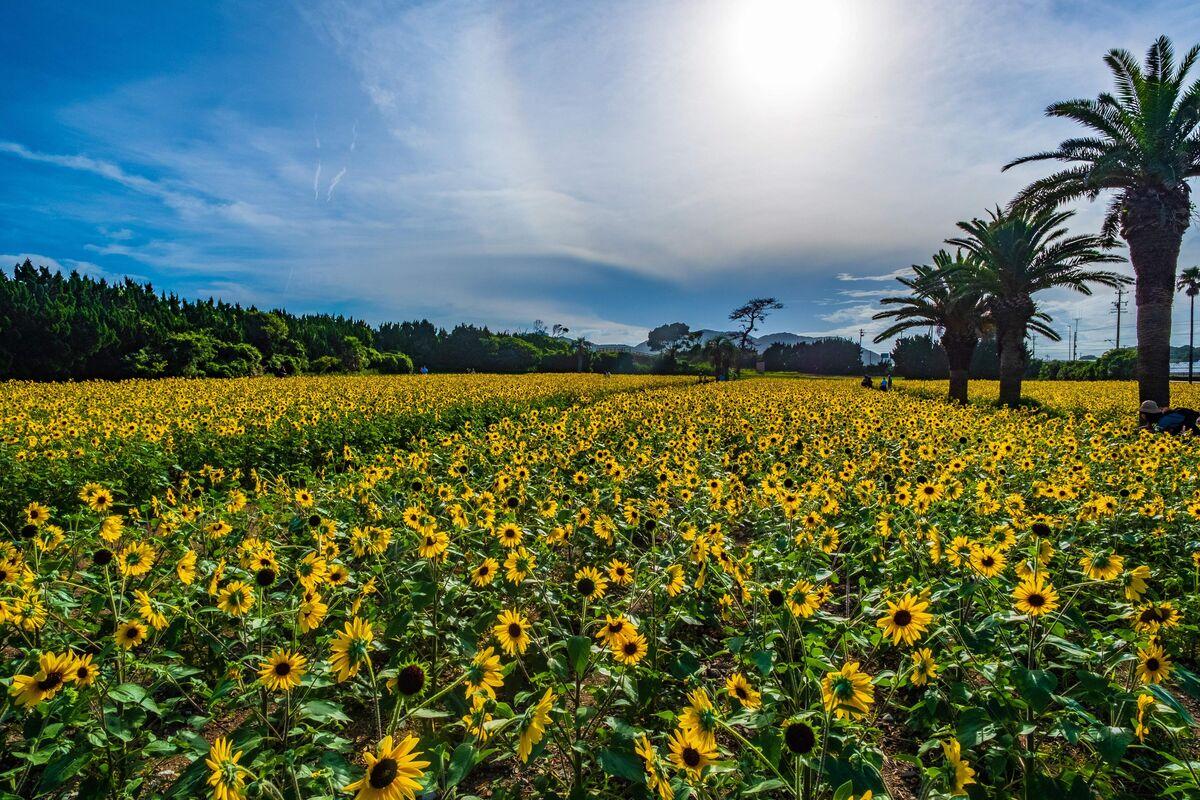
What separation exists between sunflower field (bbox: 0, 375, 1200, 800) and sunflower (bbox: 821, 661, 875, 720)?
1 cm

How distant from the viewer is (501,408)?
55.0 feet

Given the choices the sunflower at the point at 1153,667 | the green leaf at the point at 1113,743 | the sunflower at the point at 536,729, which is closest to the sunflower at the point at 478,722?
the sunflower at the point at 536,729

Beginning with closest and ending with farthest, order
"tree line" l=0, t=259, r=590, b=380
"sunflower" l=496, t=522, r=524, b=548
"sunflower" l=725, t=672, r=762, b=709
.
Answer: "sunflower" l=725, t=672, r=762, b=709 < "sunflower" l=496, t=522, r=524, b=548 < "tree line" l=0, t=259, r=590, b=380

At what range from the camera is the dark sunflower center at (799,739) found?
1743 millimetres

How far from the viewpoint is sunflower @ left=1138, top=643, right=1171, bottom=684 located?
6.67 ft

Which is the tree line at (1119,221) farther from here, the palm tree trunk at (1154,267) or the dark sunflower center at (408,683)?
the dark sunflower center at (408,683)

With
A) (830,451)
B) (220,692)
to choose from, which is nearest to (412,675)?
(220,692)

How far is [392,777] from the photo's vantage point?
5.31 feet

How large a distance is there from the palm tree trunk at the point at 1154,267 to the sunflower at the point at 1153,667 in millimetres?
20306

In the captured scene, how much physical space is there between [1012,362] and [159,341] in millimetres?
48734

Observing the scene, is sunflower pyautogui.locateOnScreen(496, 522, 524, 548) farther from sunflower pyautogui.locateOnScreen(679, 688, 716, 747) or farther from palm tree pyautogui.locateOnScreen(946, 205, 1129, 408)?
palm tree pyautogui.locateOnScreen(946, 205, 1129, 408)

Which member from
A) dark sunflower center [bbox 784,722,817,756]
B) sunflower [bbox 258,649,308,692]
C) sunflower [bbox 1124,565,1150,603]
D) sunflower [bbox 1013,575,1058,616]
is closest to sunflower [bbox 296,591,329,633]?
sunflower [bbox 258,649,308,692]

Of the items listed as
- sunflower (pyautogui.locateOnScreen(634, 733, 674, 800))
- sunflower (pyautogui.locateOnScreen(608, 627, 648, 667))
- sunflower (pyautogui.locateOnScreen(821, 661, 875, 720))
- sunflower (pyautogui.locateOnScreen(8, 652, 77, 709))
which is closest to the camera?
sunflower (pyautogui.locateOnScreen(634, 733, 674, 800))

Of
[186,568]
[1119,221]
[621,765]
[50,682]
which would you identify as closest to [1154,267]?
[1119,221]
